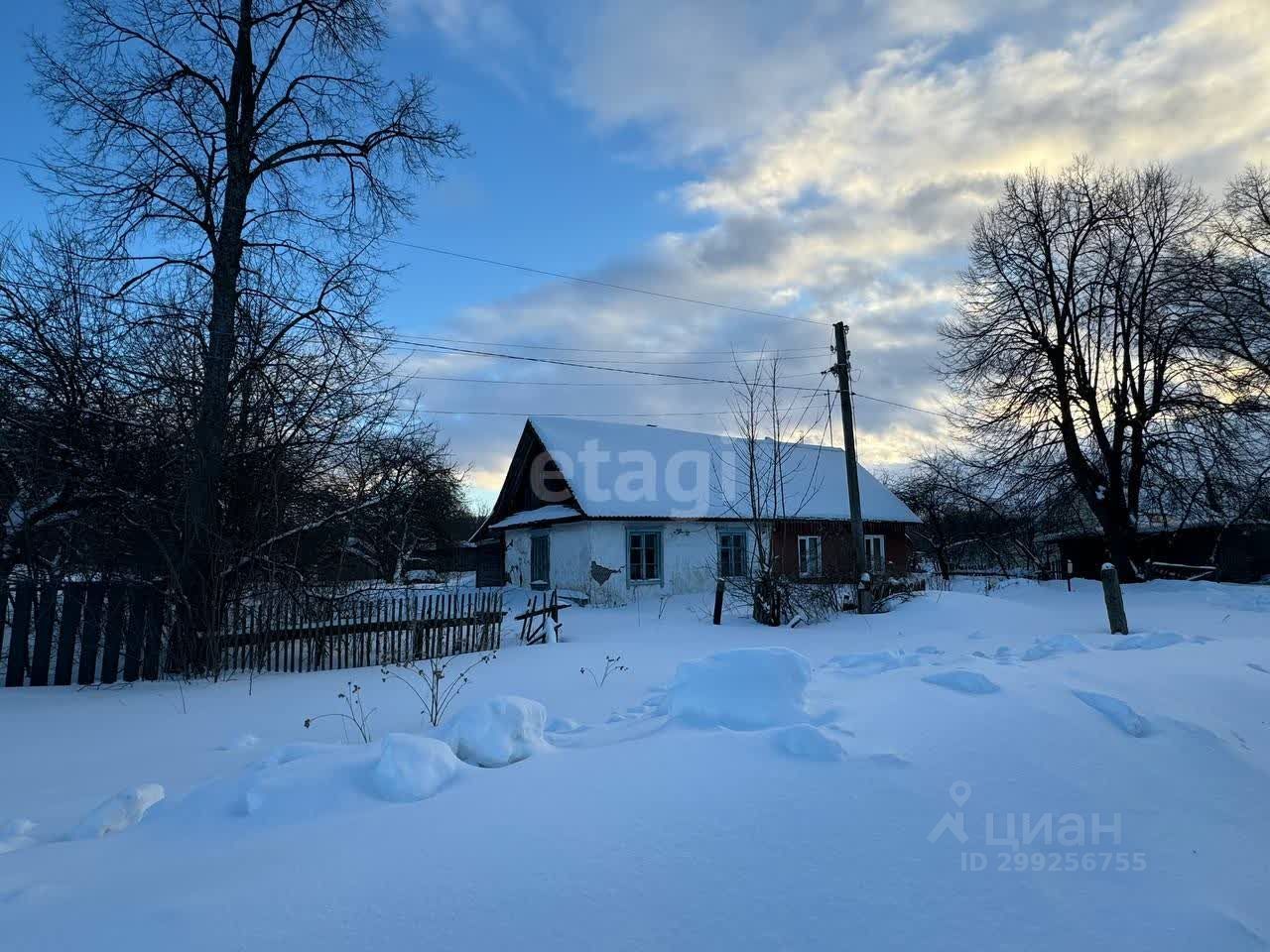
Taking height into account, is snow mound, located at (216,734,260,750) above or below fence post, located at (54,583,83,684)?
below

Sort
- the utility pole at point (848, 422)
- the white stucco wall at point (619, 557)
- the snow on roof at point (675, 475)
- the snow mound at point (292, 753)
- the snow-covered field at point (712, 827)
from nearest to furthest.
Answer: the snow-covered field at point (712, 827), the snow mound at point (292, 753), the utility pole at point (848, 422), the white stucco wall at point (619, 557), the snow on roof at point (675, 475)

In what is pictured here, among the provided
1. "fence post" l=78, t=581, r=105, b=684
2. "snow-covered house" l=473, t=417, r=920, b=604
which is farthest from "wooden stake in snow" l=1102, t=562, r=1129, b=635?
"fence post" l=78, t=581, r=105, b=684

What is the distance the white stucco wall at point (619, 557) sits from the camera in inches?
739

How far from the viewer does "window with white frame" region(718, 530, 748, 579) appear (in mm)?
20703

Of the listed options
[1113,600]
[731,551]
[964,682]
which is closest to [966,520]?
[731,551]

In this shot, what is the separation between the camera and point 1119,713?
3.58 metres

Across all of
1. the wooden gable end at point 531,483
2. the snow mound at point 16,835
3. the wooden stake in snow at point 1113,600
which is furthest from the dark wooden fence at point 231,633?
the wooden gable end at point 531,483

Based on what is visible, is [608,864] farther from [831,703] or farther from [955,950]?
[831,703]

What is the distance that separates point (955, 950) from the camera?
193 cm

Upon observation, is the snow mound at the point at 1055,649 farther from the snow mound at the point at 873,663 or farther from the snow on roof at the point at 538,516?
the snow on roof at the point at 538,516

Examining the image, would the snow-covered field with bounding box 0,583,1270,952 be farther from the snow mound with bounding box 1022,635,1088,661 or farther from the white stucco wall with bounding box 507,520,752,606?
the white stucco wall with bounding box 507,520,752,606

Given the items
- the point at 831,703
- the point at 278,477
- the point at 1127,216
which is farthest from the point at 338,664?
the point at 1127,216

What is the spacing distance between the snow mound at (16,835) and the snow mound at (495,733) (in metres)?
1.77

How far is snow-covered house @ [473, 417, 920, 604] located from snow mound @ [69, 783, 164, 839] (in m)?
15.0
